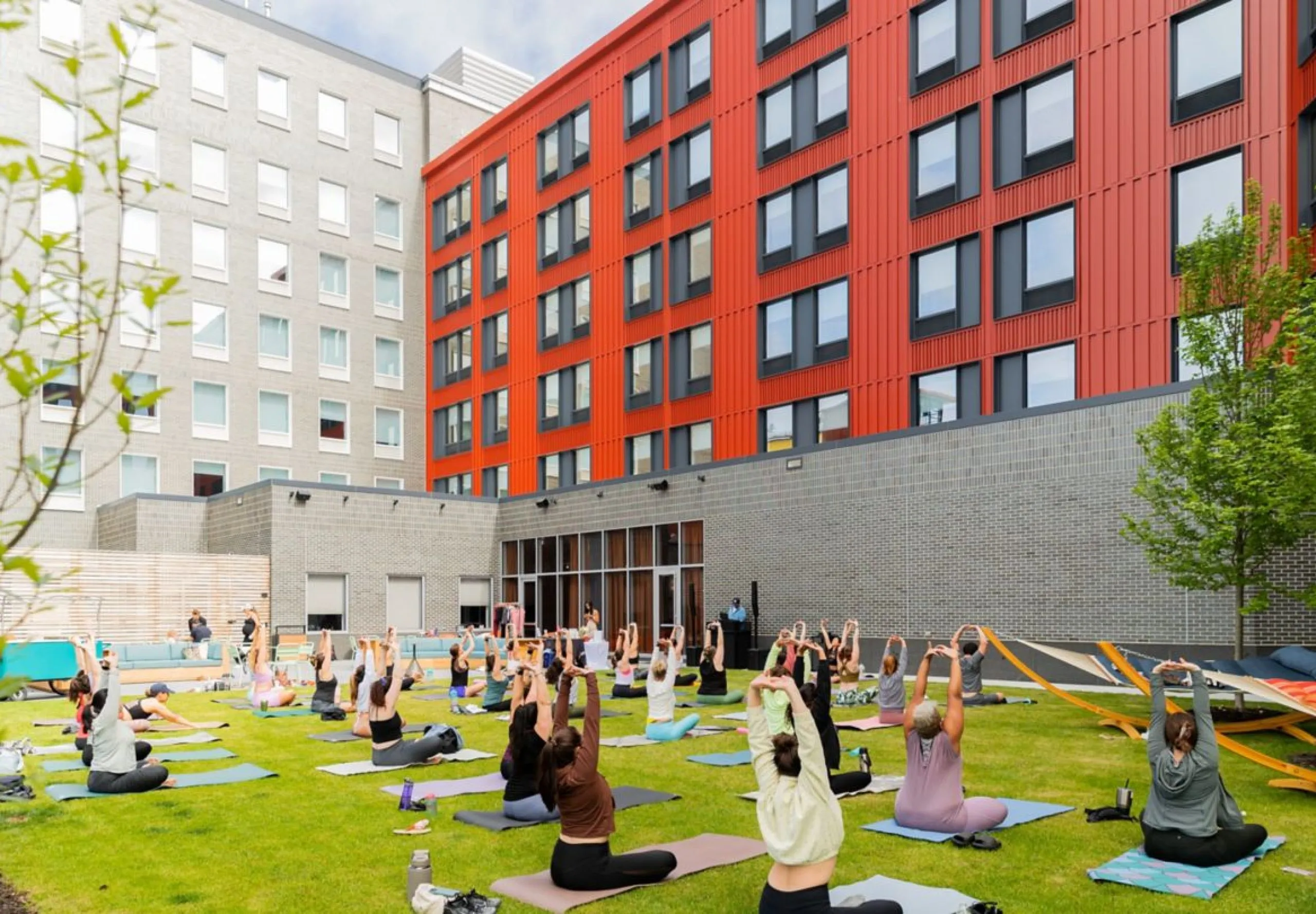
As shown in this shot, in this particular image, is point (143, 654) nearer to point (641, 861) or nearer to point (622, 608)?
point (622, 608)

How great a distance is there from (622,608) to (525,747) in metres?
25.0

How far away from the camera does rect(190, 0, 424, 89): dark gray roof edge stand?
4525 cm

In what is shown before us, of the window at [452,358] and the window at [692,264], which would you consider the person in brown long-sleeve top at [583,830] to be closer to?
the window at [692,264]

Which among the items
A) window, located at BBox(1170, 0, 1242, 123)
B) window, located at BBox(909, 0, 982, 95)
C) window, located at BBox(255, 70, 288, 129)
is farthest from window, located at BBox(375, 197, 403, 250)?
window, located at BBox(1170, 0, 1242, 123)

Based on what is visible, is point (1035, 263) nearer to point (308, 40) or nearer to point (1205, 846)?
point (1205, 846)

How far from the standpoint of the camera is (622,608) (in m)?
35.2

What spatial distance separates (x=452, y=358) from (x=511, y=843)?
40.7 metres

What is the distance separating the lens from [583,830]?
26.9 ft

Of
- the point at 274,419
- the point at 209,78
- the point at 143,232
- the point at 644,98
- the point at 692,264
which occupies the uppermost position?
the point at 209,78

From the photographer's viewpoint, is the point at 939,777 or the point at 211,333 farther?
the point at 211,333

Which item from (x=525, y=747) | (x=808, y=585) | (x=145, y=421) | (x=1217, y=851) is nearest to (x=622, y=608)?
(x=808, y=585)

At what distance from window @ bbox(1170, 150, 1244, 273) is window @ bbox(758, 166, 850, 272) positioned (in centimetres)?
893

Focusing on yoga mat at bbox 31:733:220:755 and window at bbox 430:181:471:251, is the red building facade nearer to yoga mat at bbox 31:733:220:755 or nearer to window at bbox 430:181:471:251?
window at bbox 430:181:471:251

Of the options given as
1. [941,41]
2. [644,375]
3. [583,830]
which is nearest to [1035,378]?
[941,41]
